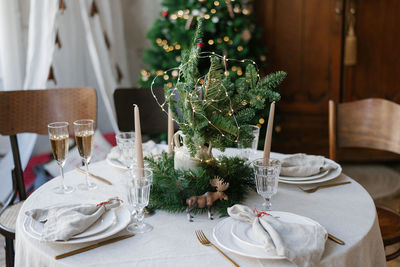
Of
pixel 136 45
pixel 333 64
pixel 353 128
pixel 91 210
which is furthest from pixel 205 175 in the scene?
pixel 136 45

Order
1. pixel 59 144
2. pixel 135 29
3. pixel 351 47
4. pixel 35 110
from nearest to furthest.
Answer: pixel 59 144 → pixel 35 110 → pixel 351 47 → pixel 135 29

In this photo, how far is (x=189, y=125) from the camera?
1312 mm

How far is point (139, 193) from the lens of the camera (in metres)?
1.16

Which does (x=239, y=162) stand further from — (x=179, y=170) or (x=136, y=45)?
(x=136, y=45)

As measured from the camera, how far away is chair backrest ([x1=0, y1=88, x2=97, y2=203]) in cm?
214

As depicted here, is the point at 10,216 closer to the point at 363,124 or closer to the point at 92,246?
the point at 92,246

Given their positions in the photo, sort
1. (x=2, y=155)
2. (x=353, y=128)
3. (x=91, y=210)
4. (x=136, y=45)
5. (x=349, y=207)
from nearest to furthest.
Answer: (x=91, y=210), (x=349, y=207), (x=353, y=128), (x=2, y=155), (x=136, y=45)

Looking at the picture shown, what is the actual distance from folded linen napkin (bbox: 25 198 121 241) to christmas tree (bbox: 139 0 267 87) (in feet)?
6.46

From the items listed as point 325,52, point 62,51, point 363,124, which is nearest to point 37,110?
point 62,51

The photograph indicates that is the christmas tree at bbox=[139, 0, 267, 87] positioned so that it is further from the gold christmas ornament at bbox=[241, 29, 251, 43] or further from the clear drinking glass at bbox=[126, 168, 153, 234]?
the clear drinking glass at bbox=[126, 168, 153, 234]

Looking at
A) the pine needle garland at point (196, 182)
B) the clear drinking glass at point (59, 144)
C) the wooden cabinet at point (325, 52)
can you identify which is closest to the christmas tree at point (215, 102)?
the pine needle garland at point (196, 182)

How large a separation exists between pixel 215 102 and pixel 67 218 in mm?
526

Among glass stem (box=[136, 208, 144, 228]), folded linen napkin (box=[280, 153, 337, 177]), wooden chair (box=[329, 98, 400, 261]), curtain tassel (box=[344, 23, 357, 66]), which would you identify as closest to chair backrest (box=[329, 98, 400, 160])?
wooden chair (box=[329, 98, 400, 261])

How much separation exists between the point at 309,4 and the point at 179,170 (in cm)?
255
